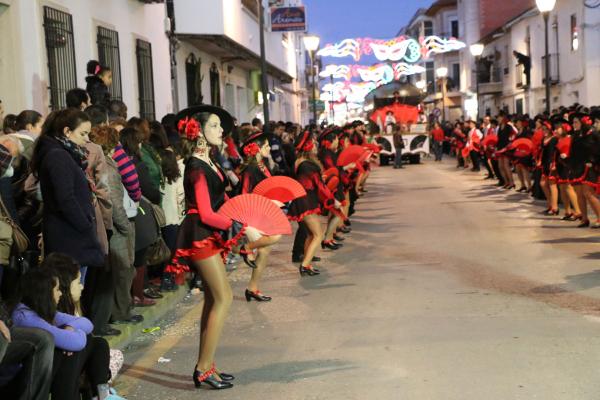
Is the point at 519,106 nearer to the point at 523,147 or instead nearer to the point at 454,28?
the point at 454,28

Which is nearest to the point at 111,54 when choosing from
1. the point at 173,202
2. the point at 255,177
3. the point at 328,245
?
the point at 328,245

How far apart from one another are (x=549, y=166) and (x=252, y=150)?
27.1 ft

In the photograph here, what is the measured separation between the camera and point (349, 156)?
1438cm

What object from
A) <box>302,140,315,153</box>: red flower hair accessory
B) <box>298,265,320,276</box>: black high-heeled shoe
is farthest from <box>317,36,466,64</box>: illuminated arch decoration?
<box>298,265,320,276</box>: black high-heeled shoe

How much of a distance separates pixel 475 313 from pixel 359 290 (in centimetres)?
186

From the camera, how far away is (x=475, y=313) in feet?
27.8

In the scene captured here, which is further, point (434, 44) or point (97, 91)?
point (434, 44)

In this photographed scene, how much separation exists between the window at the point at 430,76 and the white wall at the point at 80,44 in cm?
7058

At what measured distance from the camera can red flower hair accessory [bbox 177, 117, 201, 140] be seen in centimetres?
670

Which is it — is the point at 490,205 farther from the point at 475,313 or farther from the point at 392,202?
the point at 475,313

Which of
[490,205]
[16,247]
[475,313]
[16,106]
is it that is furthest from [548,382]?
[490,205]

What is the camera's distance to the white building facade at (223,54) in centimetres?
2086

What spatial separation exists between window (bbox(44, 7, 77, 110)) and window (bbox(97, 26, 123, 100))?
1357mm

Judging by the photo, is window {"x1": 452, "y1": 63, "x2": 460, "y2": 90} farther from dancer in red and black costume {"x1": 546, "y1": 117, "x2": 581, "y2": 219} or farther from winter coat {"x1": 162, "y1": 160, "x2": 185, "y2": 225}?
winter coat {"x1": 162, "y1": 160, "x2": 185, "y2": 225}
